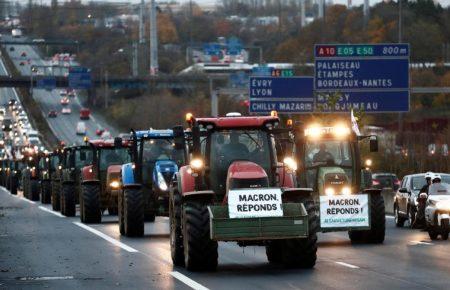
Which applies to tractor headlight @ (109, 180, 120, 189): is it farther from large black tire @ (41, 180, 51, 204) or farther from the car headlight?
large black tire @ (41, 180, 51, 204)

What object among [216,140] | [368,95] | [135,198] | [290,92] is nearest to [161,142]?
[135,198]

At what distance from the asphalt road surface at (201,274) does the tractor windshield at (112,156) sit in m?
8.40

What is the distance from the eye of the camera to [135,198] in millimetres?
32531

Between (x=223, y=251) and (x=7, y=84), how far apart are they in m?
134

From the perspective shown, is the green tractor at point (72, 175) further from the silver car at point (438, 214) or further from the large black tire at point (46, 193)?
the silver car at point (438, 214)

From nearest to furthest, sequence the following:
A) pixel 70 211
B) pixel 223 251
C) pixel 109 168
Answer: pixel 223 251 < pixel 109 168 < pixel 70 211

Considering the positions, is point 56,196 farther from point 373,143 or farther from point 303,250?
point 303,250

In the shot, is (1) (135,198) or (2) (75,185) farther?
(2) (75,185)

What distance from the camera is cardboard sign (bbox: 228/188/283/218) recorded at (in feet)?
70.6

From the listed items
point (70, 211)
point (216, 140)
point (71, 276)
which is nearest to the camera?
point (71, 276)

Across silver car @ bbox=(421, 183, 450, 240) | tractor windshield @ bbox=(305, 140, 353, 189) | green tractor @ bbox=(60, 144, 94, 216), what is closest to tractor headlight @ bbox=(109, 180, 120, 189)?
green tractor @ bbox=(60, 144, 94, 216)

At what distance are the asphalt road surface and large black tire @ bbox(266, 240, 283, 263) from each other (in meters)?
0.23

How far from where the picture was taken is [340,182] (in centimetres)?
3136

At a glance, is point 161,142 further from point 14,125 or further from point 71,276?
point 14,125
